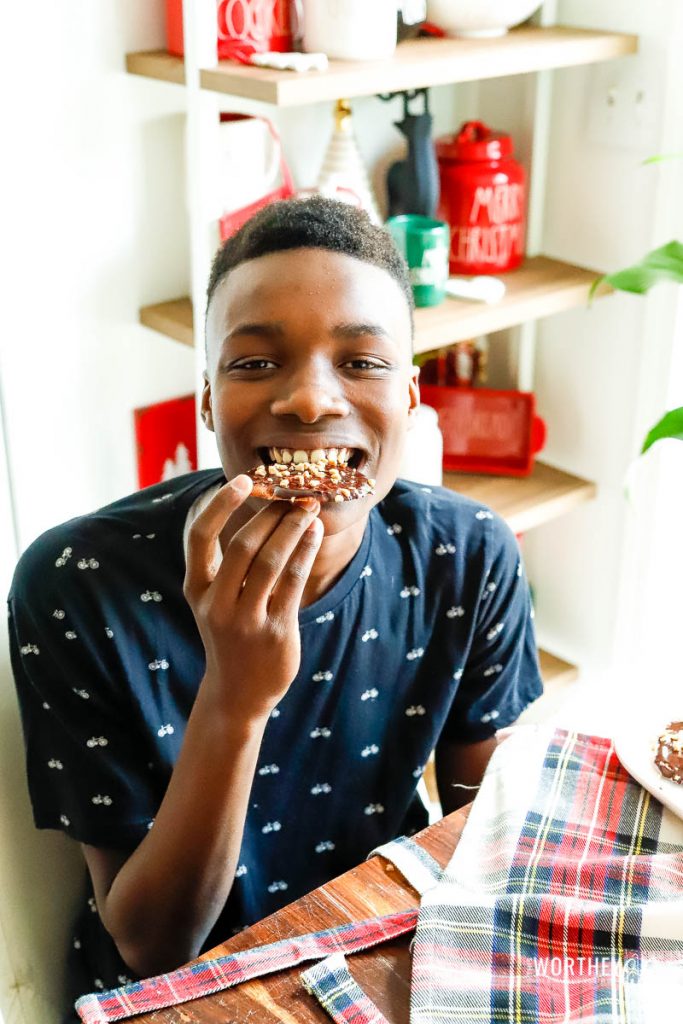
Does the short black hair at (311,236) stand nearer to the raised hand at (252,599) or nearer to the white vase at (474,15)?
the raised hand at (252,599)

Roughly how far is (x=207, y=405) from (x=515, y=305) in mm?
773

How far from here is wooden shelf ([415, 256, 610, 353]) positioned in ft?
5.38

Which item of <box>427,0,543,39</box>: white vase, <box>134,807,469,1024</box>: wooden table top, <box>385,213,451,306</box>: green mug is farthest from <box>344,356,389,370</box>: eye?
<box>427,0,543,39</box>: white vase

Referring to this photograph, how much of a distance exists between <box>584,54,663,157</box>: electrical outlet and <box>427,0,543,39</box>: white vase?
8.0 inches

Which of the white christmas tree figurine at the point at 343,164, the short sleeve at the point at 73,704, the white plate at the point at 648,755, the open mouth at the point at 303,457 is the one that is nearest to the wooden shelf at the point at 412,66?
the white christmas tree figurine at the point at 343,164

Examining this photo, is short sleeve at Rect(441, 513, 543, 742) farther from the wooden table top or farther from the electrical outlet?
the electrical outlet

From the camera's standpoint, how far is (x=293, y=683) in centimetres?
112

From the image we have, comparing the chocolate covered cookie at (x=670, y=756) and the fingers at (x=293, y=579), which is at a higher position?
the fingers at (x=293, y=579)

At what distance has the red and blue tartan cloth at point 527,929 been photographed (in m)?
0.78

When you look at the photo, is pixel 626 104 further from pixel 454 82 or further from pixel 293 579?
A: pixel 293 579

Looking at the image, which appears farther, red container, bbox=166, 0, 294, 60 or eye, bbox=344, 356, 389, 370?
red container, bbox=166, 0, 294, 60

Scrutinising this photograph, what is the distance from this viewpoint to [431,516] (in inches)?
48.5

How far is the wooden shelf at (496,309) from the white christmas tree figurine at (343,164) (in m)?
0.19

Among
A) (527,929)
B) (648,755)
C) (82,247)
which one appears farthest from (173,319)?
(527,929)
